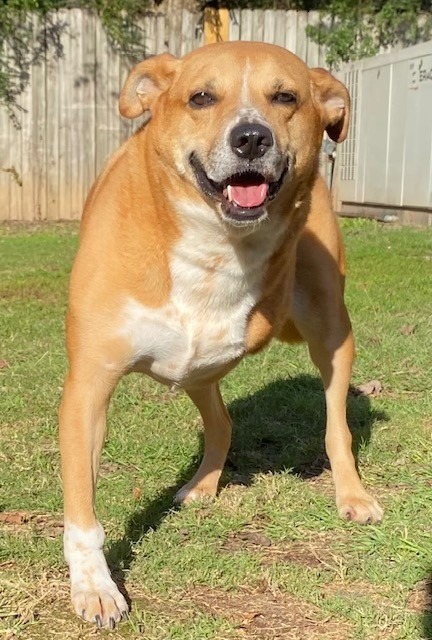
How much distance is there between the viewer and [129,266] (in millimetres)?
3176

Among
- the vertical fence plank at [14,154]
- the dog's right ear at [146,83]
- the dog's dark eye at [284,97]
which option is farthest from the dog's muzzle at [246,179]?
the vertical fence plank at [14,154]

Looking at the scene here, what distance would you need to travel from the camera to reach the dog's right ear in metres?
3.52

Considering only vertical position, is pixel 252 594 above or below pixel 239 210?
below

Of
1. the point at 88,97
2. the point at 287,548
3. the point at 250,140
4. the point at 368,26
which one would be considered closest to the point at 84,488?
the point at 287,548

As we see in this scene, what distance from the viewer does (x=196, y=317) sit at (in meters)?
3.31

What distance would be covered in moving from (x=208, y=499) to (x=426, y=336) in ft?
8.90

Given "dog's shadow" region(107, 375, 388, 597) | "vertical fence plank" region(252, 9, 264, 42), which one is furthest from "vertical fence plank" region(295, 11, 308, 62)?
"dog's shadow" region(107, 375, 388, 597)

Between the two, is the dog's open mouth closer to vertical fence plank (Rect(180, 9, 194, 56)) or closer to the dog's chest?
the dog's chest

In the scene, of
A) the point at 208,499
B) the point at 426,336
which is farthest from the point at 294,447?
the point at 426,336

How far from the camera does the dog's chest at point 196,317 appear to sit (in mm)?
3209

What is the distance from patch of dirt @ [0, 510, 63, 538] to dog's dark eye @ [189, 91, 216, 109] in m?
1.57

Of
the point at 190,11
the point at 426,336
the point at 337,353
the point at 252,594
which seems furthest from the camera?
the point at 190,11

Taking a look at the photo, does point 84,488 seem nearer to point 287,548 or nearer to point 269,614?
point 269,614

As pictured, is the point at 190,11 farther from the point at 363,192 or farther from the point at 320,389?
the point at 320,389
